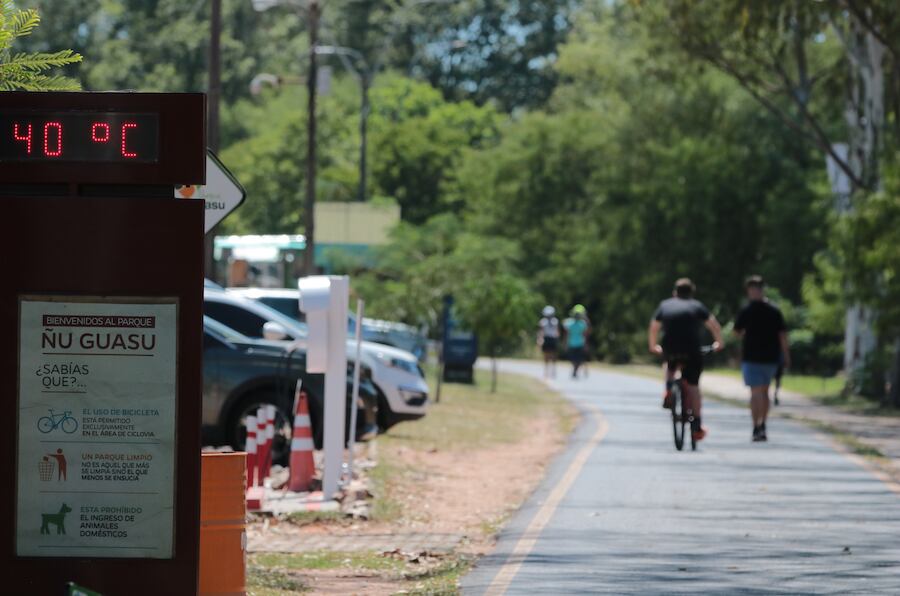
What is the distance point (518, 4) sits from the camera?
303 ft

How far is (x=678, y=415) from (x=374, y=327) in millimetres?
13032

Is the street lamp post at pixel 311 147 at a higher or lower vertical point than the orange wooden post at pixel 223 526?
higher

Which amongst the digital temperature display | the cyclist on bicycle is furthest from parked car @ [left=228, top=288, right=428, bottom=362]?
the digital temperature display

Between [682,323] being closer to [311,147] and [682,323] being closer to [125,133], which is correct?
[125,133]

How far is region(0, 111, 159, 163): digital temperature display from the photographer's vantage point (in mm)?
7902

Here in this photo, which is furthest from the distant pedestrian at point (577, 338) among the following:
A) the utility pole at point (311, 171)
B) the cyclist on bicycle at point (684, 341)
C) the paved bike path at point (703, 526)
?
the cyclist on bicycle at point (684, 341)

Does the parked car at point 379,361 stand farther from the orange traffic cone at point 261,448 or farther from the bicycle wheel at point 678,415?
the orange traffic cone at point 261,448

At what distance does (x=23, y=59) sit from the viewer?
340 inches

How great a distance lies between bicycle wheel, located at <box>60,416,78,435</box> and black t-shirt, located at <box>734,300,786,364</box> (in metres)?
13.3

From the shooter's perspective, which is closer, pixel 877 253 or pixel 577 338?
pixel 877 253

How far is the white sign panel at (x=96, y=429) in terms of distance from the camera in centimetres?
778

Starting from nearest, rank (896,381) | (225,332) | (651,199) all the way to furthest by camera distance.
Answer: (225,332) < (896,381) < (651,199)

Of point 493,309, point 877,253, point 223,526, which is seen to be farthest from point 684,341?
point 493,309

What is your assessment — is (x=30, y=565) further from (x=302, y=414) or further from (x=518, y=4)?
(x=518, y=4)
